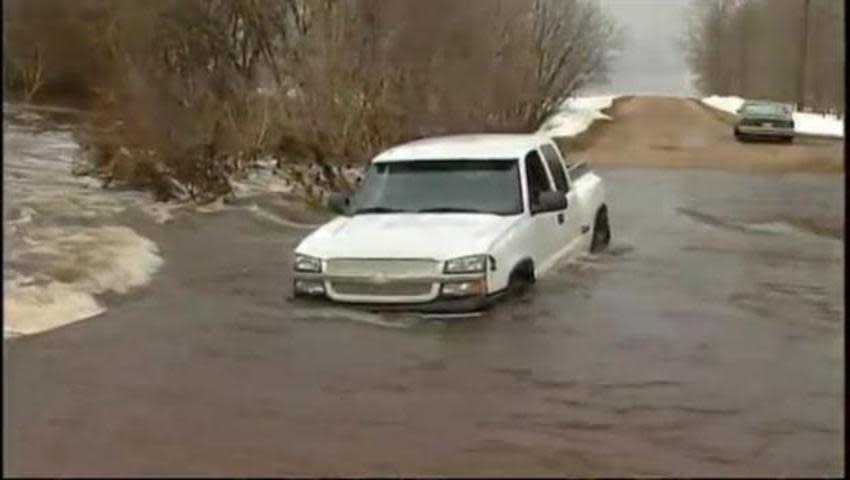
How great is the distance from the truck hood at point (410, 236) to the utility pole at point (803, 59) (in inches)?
2043

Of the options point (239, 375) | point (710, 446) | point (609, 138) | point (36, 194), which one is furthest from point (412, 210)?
point (609, 138)

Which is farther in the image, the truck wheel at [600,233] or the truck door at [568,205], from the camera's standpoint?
the truck wheel at [600,233]

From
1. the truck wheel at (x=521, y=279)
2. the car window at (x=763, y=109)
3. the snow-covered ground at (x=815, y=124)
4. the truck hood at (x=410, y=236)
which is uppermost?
the truck hood at (x=410, y=236)

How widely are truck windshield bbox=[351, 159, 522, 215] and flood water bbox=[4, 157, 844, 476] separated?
0.87m

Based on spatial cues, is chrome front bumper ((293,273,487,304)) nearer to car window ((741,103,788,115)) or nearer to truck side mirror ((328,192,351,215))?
truck side mirror ((328,192,351,215))

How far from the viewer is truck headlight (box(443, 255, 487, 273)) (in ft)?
34.3

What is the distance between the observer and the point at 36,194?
19.9 m

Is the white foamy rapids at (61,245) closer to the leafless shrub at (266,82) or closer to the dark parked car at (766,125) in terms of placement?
the leafless shrub at (266,82)

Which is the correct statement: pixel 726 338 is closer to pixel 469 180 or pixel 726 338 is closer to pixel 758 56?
pixel 469 180

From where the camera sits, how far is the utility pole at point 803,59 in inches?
2366

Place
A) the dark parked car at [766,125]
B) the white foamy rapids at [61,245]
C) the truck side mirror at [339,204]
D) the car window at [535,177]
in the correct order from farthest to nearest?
the dark parked car at [766,125], the truck side mirror at [339,204], the car window at [535,177], the white foamy rapids at [61,245]

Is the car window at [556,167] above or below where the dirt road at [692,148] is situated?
above

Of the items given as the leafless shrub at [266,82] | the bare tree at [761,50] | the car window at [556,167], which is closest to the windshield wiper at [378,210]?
the car window at [556,167]

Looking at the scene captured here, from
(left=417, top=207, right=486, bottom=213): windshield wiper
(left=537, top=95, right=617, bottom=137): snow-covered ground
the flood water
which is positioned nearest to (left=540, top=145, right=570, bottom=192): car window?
the flood water
